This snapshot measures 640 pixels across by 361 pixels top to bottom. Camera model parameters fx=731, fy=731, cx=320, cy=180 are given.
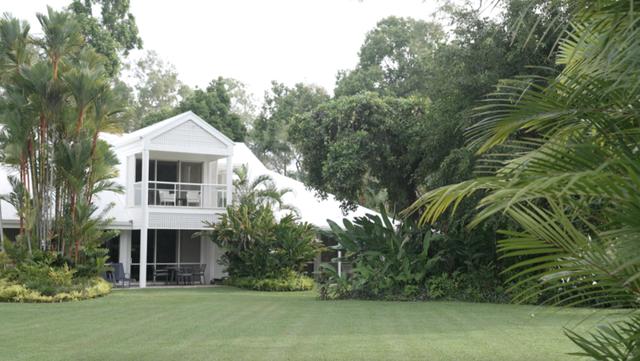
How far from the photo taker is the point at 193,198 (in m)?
26.0

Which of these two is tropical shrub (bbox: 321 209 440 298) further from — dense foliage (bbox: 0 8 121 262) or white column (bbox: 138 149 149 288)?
white column (bbox: 138 149 149 288)

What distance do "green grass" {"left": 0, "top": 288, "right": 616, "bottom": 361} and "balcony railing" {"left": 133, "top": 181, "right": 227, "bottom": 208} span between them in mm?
8464

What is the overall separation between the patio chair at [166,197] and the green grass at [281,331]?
8623mm

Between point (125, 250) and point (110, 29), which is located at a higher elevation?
point (110, 29)

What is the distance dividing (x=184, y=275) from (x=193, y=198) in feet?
9.23

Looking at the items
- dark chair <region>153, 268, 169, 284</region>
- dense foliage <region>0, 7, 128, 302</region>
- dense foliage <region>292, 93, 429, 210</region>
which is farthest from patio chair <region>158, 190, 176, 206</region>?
dense foliage <region>292, 93, 429, 210</region>

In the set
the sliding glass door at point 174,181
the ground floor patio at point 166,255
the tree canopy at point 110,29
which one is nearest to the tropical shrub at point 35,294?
the ground floor patio at point 166,255

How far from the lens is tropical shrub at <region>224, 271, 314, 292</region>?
2230 cm

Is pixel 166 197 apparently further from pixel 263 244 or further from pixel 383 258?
pixel 383 258

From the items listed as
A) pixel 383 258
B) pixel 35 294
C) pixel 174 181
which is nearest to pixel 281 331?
pixel 383 258

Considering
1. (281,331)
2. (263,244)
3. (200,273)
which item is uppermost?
(263,244)

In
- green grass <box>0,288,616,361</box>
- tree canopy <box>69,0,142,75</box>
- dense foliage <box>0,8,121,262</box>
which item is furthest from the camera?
tree canopy <box>69,0,142,75</box>

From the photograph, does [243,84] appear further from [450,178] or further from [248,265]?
[450,178]

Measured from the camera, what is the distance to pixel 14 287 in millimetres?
17438
